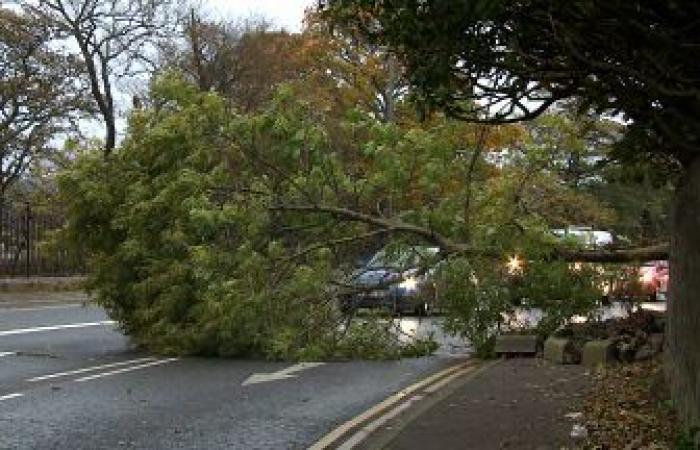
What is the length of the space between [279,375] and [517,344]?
3649 mm

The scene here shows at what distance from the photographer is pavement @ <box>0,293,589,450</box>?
876cm

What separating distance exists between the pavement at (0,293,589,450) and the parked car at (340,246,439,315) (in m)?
1.00

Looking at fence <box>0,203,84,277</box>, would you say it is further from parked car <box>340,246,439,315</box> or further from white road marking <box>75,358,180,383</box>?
parked car <box>340,246,439,315</box>

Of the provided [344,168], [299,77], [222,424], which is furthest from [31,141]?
[222,424]

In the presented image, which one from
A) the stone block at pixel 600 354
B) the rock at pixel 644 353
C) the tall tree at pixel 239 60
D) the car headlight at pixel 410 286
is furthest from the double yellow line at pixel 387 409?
the tall tree at pixel 239 60

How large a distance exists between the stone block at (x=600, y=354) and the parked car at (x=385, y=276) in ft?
7.67

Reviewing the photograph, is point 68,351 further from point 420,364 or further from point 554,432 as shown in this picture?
point 554,432

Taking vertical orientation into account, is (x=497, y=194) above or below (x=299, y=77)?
below

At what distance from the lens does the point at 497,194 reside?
1414 centimetres

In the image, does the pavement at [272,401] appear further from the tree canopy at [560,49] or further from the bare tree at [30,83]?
the bare tree at [30,83]

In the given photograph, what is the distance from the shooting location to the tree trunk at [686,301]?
7602 mm

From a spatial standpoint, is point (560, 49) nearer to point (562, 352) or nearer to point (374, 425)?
point (374, 425)

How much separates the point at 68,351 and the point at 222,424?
6876mm

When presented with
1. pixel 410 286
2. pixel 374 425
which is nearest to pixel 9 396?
pixel 374 425
